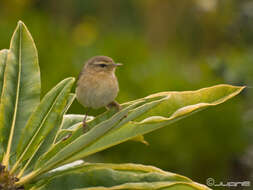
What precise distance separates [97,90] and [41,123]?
2.44 ft

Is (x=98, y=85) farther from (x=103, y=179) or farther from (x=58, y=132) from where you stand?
(x=103, y=179)

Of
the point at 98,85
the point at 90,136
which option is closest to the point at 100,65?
the point at 98,85

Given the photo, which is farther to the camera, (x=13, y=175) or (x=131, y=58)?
(x=131, y=58)

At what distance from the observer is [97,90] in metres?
2.56

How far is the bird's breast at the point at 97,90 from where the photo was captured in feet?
8.28

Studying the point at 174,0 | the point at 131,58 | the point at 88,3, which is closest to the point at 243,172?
the point at 131,58

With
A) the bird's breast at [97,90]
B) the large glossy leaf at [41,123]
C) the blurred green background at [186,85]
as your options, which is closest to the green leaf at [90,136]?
the large glossy leaf at [41,123]

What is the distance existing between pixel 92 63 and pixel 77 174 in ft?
3.85

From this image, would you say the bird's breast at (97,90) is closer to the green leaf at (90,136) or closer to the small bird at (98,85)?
the small bird at (98,85)

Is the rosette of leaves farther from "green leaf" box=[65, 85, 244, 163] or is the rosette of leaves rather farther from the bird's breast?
the bird's breast

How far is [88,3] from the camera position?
1374cm

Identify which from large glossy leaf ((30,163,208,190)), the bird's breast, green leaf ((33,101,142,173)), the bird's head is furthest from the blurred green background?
green leaf ((33,101,142,173))

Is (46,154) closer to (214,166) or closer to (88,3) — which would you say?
(214,166)

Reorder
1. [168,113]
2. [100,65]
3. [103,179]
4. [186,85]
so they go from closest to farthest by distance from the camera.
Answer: [103,179] < [168,113] < [100,65] < [186,85]
